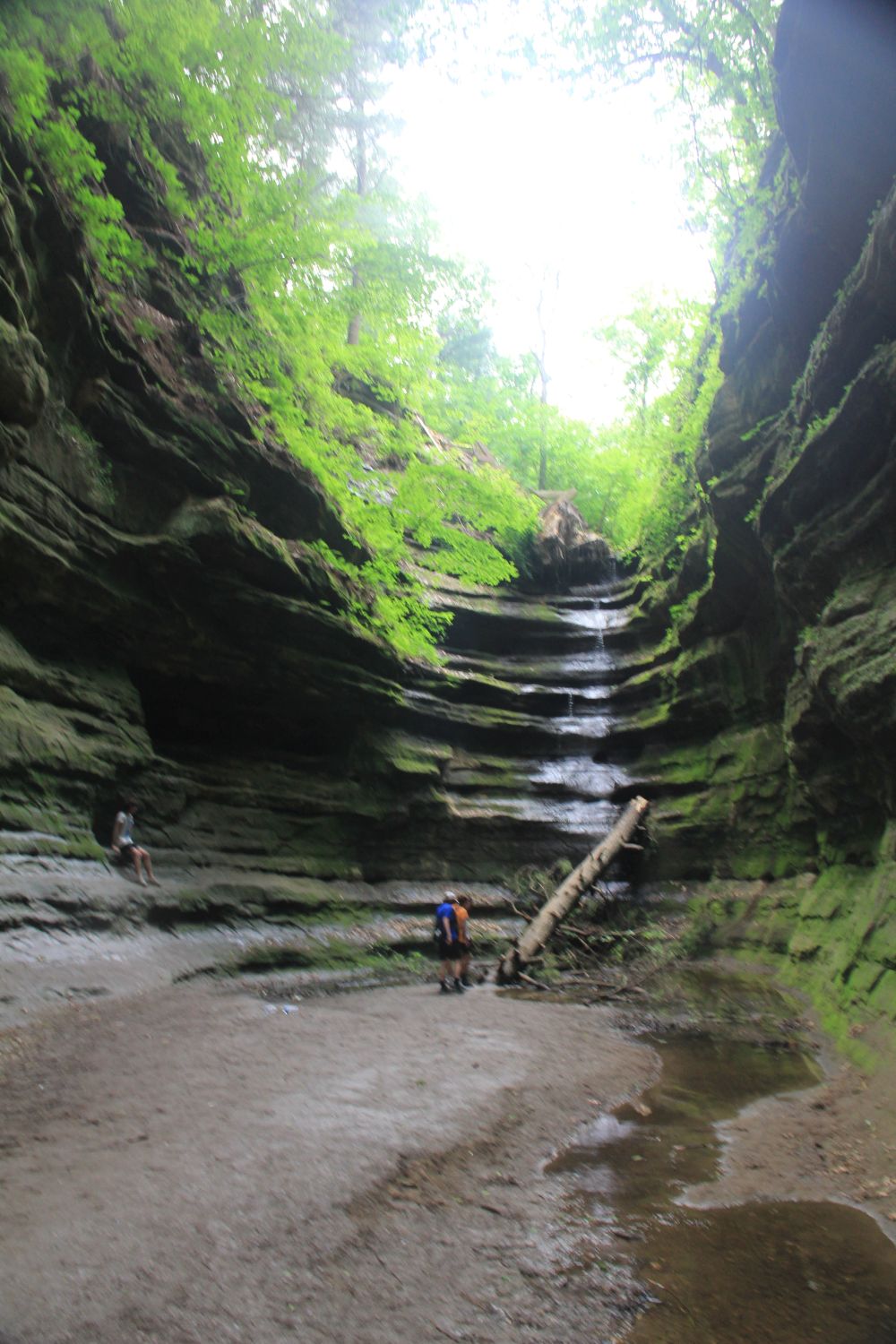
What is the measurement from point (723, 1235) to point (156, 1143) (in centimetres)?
324

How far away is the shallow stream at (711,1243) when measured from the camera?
3135 millimetres

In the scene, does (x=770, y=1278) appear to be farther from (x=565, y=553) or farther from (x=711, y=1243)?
(x=565, y=553)

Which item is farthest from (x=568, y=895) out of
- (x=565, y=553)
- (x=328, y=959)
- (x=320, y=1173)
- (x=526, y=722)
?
(x=565, y=553)

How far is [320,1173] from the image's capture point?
4.09 metres

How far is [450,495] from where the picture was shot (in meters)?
18.5

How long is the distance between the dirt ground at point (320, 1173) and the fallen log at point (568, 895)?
430cm

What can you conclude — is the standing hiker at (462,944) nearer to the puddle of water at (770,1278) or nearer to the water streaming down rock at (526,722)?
the water streaming down rock at (526,722)

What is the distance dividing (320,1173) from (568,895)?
11.0 m

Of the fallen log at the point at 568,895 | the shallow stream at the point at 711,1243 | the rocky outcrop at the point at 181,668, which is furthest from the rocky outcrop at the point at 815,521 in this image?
the rocky outcrop at the point at 181,668

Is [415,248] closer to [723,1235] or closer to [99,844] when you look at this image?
[99,844]

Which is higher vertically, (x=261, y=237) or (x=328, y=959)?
(x=261, y=237)

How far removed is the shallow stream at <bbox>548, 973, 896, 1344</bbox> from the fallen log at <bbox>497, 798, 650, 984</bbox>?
6086 millimetres

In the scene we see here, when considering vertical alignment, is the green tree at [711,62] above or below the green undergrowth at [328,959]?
above

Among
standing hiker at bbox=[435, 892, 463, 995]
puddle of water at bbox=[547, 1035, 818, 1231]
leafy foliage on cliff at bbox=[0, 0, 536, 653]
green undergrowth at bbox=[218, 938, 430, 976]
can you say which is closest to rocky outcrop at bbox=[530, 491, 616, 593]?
leafy foliage on cliff at bbox=[0, 0, 536, 653]
